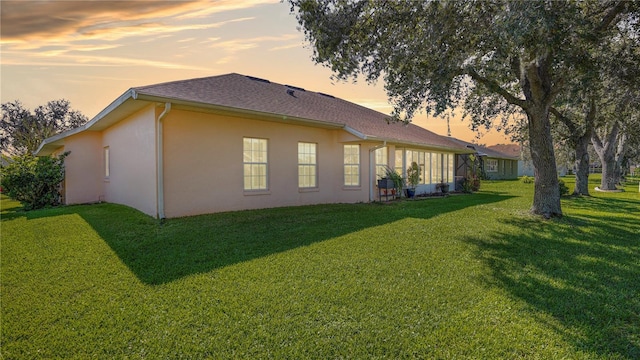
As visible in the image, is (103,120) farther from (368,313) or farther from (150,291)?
(368,313)

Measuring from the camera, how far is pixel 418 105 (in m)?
8.84

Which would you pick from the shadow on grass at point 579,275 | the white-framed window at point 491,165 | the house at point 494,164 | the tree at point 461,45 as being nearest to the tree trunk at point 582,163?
the house at point 494,164

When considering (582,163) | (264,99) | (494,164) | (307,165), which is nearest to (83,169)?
(264,99)

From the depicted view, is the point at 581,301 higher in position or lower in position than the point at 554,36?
lower

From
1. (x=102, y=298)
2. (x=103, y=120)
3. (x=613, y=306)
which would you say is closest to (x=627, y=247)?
(x=613, y=306)

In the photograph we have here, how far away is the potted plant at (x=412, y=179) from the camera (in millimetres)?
14422

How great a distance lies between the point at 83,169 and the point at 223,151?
26.6 ft

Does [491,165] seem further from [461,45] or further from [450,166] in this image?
[461,45]

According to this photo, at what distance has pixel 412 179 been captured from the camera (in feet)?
47.9

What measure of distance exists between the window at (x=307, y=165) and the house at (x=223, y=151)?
4cm

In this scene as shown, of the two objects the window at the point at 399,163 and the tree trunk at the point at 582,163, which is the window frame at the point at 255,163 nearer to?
the window at the point at 399,163

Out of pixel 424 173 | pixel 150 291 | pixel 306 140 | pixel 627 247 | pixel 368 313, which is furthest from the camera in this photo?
pixel 424 173

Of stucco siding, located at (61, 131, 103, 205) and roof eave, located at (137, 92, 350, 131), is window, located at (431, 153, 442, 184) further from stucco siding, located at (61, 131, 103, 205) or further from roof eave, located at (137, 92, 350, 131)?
stucco siding, located at (61, 131, 103, 205)

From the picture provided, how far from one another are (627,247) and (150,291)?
27.4ft
